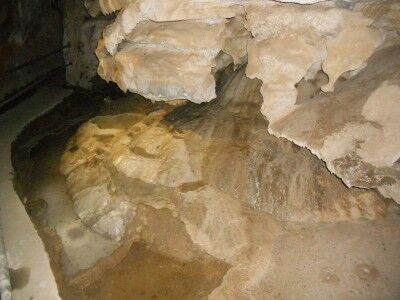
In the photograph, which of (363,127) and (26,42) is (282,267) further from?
(26,42)

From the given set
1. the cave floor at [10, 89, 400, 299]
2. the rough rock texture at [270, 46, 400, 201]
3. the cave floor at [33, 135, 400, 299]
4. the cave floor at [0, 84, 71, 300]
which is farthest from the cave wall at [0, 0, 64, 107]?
the rough rock texture at [270, 46, 400, 201]

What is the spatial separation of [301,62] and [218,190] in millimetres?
2292

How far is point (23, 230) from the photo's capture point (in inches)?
197

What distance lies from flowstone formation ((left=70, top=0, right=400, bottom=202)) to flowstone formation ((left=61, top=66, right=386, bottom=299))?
2.02 feet

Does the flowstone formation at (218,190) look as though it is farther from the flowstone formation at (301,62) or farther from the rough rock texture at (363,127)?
the rough rock texture at (363,127)

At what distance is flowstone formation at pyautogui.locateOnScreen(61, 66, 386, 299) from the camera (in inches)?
183

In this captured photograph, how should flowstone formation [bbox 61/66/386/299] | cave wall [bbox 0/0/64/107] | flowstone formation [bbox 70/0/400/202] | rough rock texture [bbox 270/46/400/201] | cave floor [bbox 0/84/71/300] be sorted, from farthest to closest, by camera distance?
cave wall [bbox 0/0/64/107]
flowstone formation [bbox 61/66/386/299]
cave floor [bbox 0/84/71/300]
flowstone formation [bbox 70/0/400/202]
rough rock texture [bbox 270/46/400/201]

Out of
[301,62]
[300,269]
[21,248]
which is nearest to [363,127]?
[301,62]

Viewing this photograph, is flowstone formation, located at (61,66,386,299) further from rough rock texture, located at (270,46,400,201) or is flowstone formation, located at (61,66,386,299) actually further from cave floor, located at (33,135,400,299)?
rough rock texture, located at (270,46,400,201)

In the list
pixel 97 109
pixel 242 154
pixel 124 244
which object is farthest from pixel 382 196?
pixel 97 109

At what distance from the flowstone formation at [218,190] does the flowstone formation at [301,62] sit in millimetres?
614

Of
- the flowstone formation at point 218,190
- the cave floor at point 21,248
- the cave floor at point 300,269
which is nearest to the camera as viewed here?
the cave floor at point 300,269

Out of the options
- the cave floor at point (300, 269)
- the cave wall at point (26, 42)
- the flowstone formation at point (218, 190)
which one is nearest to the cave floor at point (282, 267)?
the cave floor at point (300, 269)

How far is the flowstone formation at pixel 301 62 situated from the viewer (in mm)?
3687
